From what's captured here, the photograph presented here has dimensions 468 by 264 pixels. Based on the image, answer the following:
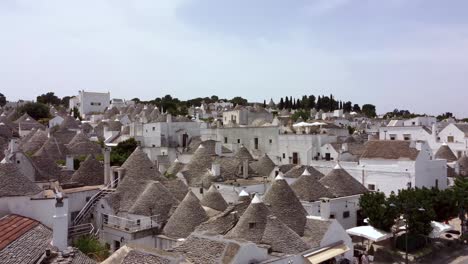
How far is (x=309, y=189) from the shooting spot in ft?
98.8

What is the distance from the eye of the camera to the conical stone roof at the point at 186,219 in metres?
23.4

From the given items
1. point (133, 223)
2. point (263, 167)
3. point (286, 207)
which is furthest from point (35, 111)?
point (286, 207)

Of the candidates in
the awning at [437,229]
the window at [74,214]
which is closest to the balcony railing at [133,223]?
the window at [74,214]

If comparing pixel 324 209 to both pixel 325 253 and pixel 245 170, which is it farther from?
pixel 245 170

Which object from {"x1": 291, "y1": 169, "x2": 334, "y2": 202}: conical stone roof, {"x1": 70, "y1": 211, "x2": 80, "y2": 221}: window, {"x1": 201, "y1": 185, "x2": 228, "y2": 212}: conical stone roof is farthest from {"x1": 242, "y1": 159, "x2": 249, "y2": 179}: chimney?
{"x1": 70, "y1": 211, "x2": 80, "y2": 221}: window

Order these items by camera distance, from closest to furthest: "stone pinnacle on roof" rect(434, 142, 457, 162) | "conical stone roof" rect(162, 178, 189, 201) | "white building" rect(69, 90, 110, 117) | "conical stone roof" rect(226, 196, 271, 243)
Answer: "conical stone roof" rect(226, 196, 271, 243) → "conical stone roof" rect(162, 178, 189, 201) → "stone pinnacle on roof" rect(434, 142, 457, 162) → "white building" rect(69, 90, 110, 117)

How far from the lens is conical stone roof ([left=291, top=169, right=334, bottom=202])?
2952 centimetres

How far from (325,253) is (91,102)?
288 ft

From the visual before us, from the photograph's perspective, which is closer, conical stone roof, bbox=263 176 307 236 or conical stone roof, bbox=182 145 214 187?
conical stone roof, bbox=263 176 307 236

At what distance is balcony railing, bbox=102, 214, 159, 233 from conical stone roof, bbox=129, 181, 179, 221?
1.25 feet

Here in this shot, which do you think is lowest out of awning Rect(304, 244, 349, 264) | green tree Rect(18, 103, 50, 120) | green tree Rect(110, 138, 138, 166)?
awning Rect(304, 244, 349, 264)

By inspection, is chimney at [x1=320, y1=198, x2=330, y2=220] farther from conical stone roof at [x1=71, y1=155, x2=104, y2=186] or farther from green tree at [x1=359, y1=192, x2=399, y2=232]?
conical stone roof at [x1=71, y1=155, x2=104, y2=186]

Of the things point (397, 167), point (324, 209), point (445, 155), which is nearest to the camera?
point (324, 209)

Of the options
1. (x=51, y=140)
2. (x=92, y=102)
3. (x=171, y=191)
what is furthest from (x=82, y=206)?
(x=92, y=102)
